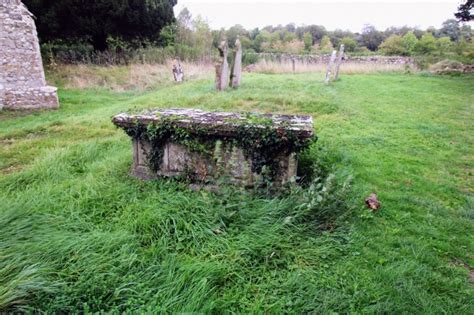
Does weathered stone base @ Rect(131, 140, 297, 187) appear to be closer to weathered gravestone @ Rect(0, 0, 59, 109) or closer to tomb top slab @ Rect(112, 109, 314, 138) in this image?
tomb top slab @ Rect(112, 109, 314, 138)

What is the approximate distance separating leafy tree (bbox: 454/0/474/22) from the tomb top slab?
1638 cm

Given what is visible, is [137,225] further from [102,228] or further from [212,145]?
[212,145]

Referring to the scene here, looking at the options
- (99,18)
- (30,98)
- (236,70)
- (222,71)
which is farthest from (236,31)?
(30,98)

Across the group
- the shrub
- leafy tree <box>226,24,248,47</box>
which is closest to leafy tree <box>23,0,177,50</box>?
the shrub

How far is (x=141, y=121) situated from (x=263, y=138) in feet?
5.07

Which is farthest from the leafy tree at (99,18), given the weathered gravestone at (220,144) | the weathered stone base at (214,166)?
the weathered stone base at (214,166)

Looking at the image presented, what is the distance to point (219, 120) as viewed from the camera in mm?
3619

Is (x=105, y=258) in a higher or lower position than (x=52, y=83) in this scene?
lower

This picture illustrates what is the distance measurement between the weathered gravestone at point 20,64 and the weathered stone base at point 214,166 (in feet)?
24.4

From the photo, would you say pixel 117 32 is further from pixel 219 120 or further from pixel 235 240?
pixel 235 240

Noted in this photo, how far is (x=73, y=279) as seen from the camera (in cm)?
225

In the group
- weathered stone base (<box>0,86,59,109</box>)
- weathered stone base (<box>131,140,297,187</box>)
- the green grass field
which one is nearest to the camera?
the green grass field

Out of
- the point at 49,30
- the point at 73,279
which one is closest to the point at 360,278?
the point at 73,279

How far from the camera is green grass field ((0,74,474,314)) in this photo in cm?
217
